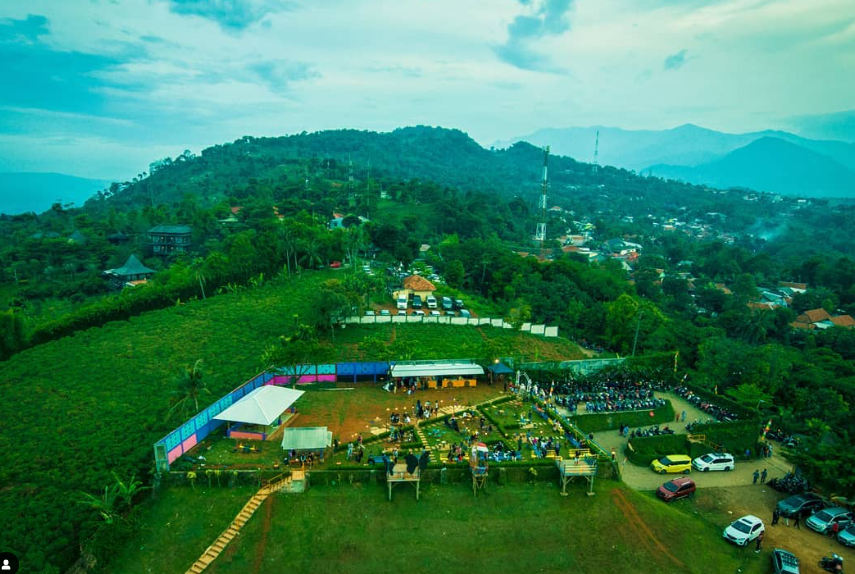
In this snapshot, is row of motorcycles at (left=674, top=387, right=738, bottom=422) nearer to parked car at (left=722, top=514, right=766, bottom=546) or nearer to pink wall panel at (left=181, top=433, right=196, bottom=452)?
parked car at (left=722, top=514, right=766, bottom=546)

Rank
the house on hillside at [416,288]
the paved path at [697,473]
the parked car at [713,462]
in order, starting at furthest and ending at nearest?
the house on hillside at [416,288]
the parked car at [713,462]
the paved path at [697,473]

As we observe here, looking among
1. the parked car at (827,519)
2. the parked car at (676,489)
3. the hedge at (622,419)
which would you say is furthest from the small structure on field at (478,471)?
the parked car at (827,519)

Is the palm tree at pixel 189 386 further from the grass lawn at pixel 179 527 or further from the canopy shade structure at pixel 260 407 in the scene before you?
A: the grass lawn at pixel 179 527

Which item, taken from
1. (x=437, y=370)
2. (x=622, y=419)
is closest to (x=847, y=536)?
(x=622, y=419)

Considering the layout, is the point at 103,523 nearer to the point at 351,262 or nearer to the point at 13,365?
the point at 13,365

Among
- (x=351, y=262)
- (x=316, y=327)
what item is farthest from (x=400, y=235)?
(x=316, y=327)

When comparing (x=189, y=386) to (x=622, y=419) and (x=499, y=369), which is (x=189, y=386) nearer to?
(x=499, y=369)
